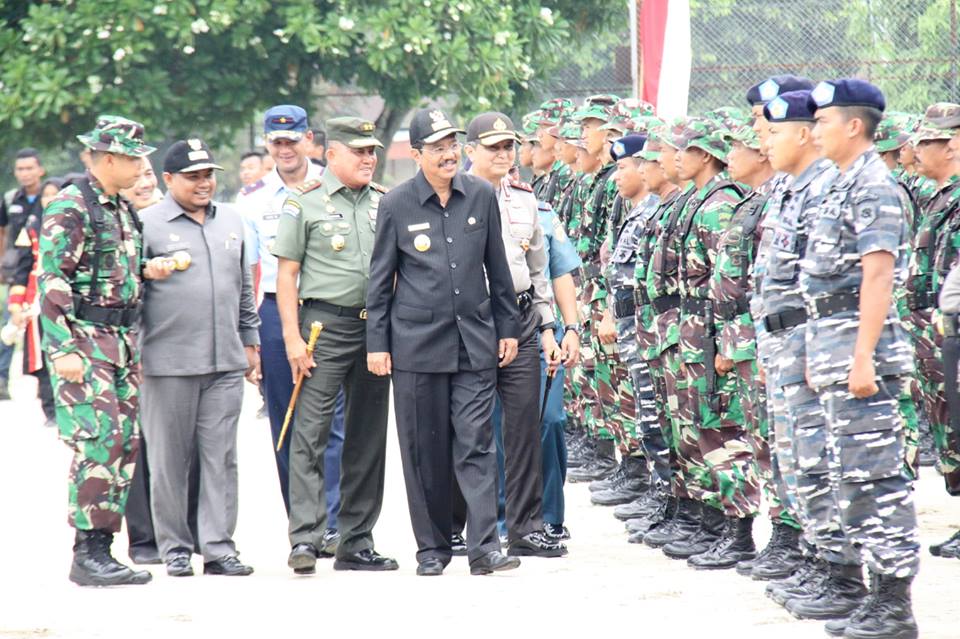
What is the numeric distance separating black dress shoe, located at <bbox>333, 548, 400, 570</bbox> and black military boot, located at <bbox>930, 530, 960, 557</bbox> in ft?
8.86

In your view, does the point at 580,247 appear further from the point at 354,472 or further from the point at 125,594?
the point at 125,594

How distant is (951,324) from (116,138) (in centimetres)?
424

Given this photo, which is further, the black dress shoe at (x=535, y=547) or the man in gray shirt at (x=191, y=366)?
the black dress shoe at (x=535, y=547)

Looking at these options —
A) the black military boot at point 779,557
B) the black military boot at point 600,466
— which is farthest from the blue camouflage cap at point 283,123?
the black military boot at point 779,557

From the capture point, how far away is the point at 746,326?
308 inches

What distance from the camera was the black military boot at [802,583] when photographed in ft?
23.1

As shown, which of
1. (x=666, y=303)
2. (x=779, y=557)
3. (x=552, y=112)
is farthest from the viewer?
(x=552, y=112)

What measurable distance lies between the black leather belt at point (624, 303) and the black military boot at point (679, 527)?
1269 millimetres

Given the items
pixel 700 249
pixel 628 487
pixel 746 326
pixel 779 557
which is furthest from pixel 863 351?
pixel 628 487

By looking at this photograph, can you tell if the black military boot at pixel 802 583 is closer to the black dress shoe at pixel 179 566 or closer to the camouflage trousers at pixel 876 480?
the camouflage trousers at pixel 876 480

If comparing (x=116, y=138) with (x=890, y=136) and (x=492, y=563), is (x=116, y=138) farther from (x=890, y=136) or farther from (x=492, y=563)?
(x=890, y=136)

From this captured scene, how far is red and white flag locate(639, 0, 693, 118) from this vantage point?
13547 millimetres

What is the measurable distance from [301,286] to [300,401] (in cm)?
59

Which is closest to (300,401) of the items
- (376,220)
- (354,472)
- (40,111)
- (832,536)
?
(354,472)
